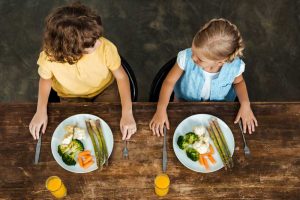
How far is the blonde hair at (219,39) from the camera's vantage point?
141 cm

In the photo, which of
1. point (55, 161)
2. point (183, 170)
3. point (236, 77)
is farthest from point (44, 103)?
point (236, 77)

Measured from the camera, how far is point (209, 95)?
1824 millimetres

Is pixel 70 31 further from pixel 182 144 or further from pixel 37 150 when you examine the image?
pixel 182 144

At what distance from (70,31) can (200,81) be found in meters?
0.74

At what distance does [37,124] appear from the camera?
1440mm

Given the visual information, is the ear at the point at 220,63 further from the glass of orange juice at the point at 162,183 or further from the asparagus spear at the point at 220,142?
the glass of orange juice at the point at 162,183

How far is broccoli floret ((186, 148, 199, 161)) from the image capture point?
1.40 metres

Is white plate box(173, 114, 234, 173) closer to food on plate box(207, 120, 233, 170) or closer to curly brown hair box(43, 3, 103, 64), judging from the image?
food on plate box(207, 120, 233, 170)

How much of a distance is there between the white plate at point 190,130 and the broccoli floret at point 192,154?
0.05 ft

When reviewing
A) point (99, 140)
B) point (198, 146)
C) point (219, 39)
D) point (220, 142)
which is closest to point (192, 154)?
point (198, 146)

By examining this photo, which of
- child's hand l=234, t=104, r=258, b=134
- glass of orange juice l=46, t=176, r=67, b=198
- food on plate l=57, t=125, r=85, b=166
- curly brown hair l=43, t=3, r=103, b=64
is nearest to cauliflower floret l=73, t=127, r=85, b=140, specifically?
food on plate l=57, t=125, r=85, b=166

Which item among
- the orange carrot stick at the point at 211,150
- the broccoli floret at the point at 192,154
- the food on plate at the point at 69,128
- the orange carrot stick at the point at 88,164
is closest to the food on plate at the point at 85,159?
the orange carrot stick at the point at 88,164

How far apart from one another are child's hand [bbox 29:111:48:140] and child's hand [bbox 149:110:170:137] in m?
0.49

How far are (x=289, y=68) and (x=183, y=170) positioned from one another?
5.88 feet
